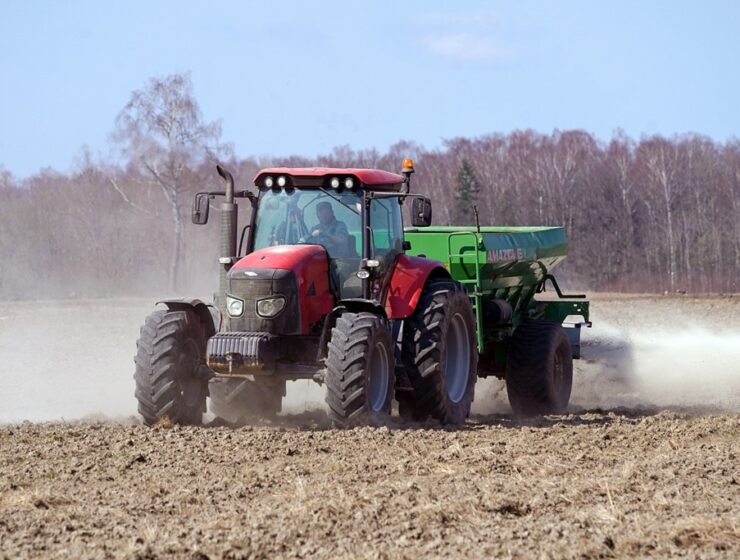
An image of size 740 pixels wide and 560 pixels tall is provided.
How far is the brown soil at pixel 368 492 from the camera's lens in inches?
233

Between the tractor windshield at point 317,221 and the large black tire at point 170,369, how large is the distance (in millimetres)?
1143

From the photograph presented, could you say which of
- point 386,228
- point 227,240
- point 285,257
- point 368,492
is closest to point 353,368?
point 285,257

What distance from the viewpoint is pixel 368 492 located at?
7.17 metres

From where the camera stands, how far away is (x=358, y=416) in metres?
9.84

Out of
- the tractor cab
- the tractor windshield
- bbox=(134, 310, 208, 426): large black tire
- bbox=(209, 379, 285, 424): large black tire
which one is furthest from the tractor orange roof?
bbox=(209, 379, 285, 424): large black tire

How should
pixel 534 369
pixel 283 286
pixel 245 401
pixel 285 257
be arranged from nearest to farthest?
pixel 283 286 < pixel 285 257 < pixel 245 401 < pixel 534 369

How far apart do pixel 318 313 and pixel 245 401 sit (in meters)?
1.70

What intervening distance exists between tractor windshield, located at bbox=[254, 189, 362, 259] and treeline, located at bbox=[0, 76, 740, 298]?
31682 mm

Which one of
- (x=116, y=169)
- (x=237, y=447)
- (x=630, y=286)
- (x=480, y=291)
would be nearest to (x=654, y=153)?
(x=630, y=286)

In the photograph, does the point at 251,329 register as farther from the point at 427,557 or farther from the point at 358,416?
the point at 427,557

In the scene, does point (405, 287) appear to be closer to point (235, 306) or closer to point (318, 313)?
point (318, 313)

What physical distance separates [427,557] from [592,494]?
1.84 m

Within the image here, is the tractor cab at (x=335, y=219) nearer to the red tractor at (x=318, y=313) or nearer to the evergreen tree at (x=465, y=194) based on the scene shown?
the red tractor at (x=318, y=313)

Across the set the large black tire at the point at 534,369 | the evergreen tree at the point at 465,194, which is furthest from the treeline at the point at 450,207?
the large black tire at the point at 534,369
